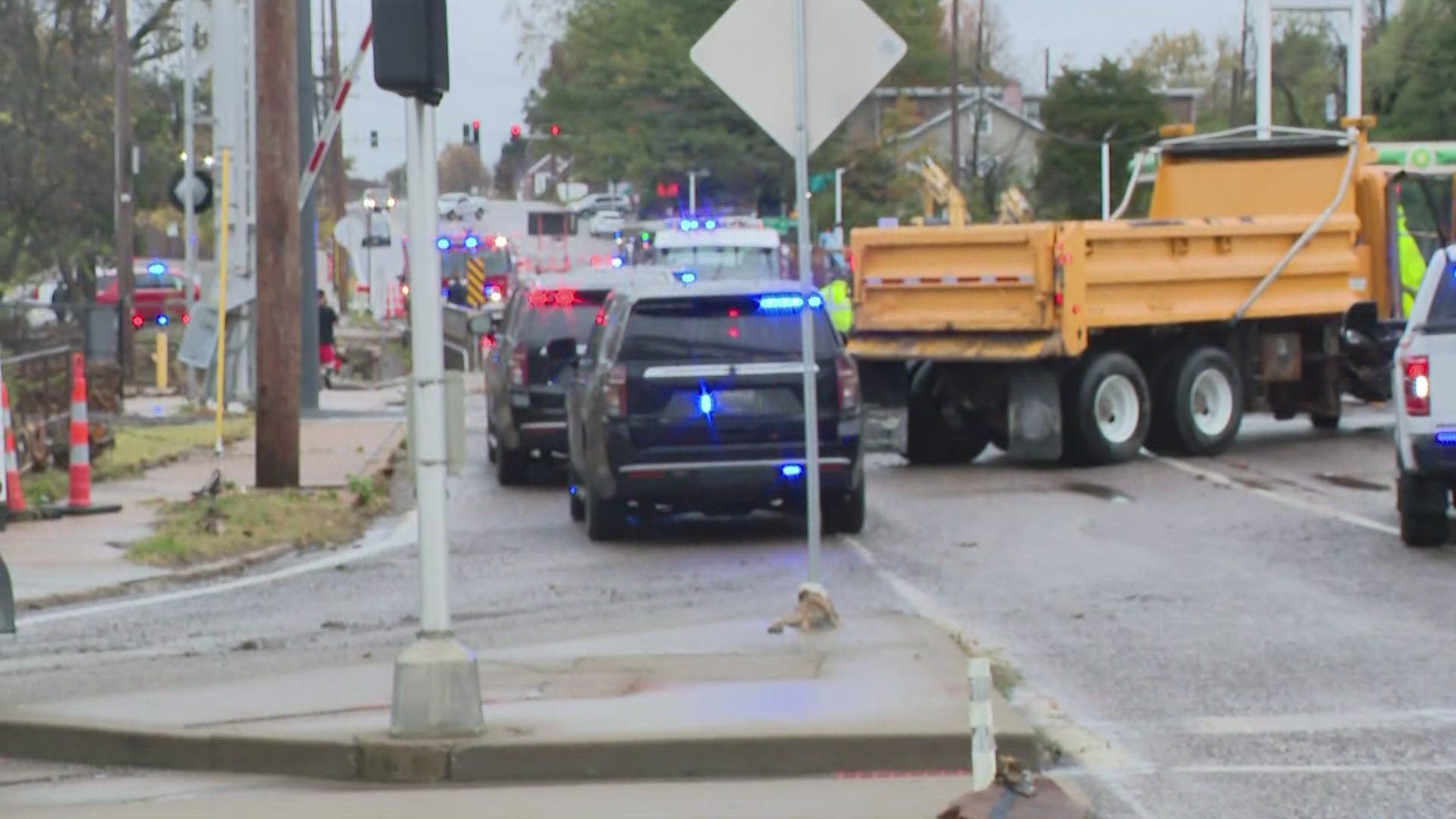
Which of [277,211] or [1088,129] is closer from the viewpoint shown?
[277,211]

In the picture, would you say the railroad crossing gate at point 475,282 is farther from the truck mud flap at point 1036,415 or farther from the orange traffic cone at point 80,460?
the orange traffic cone at point 80,460

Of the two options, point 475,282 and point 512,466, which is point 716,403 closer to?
point 512,466

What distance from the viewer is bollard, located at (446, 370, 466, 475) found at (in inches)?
331

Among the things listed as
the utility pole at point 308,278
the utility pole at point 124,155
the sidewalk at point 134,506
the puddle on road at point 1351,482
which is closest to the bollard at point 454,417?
the sidewalk at point 134,506

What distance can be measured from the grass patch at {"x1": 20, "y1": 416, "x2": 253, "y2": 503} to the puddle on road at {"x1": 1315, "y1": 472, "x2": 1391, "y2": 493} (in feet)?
34.0

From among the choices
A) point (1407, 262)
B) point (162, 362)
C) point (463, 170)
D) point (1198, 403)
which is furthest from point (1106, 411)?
point (463, 170)

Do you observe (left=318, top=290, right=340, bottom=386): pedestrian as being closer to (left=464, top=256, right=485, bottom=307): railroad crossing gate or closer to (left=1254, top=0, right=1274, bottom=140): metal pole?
(left=464, top=256, right=485, bottom=307): railroad crossing gate

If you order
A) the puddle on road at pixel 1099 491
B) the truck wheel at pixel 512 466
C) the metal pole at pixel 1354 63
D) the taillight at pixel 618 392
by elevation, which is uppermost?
the metal pole at pixel 1354 63

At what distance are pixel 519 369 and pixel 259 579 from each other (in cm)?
561

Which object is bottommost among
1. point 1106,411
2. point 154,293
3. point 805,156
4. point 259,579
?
point 259,579

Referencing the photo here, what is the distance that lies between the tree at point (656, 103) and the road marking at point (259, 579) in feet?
190

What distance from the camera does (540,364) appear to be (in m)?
20.0

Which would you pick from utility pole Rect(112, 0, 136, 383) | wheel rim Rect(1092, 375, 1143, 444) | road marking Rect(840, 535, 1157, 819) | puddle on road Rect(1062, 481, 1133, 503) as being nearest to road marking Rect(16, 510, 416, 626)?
road marking Rect(840, 535, 1157, 819)

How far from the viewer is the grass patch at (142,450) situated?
59.8 feet
